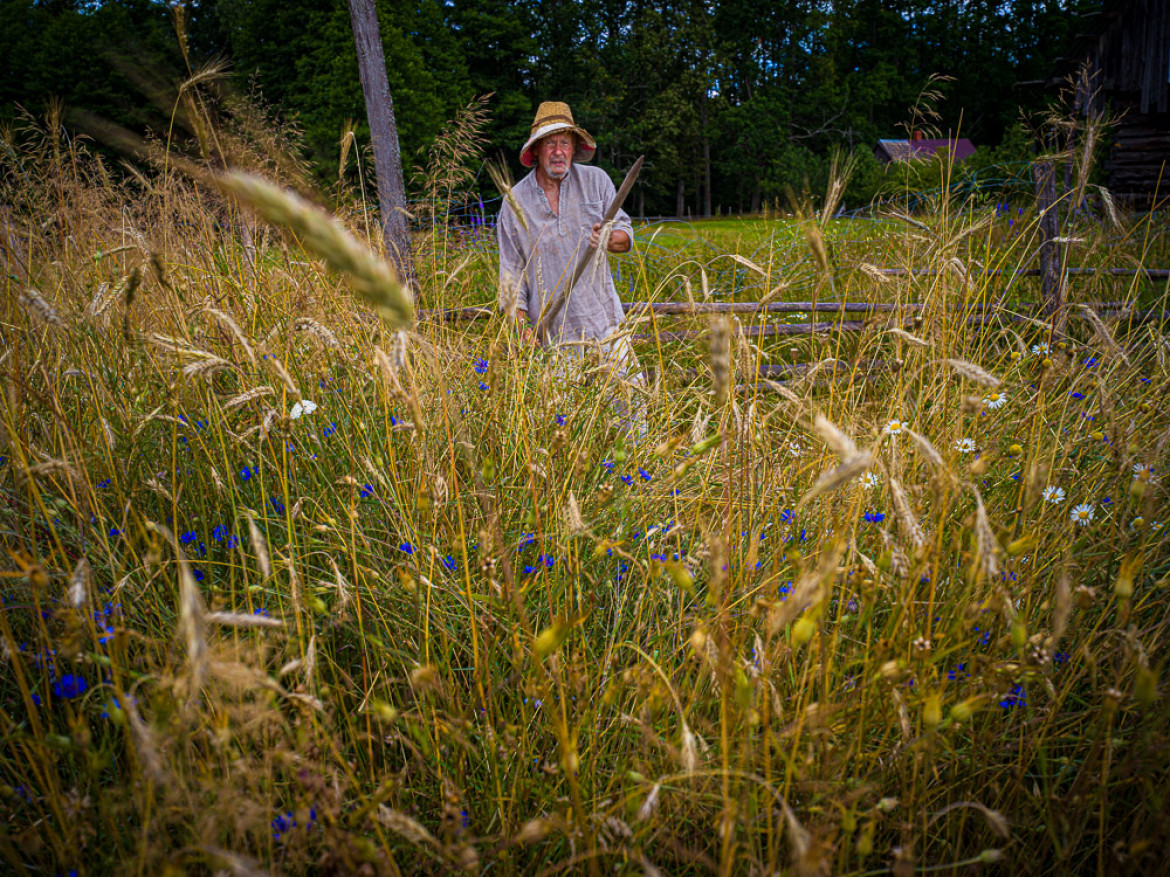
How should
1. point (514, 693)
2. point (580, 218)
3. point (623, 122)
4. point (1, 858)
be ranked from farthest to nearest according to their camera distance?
point (623, 122) → point (580, 218) → point (514, 693) → point (1, 858)

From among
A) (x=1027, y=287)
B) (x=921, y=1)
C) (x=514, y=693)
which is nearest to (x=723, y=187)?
(x=921, y=1)

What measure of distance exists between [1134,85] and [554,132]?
13.0 metres

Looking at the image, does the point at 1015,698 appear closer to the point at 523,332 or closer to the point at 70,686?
the point at 70,686

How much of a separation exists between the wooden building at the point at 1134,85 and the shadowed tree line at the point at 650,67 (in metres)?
8.57

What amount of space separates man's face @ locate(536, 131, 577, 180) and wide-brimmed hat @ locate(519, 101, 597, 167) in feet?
0.16

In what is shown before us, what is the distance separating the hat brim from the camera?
3.44 metres

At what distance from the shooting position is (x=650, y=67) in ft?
117

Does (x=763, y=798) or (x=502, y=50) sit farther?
(x=502, y=50)

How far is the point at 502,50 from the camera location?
108 feet

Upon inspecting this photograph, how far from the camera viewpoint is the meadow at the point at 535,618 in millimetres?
903

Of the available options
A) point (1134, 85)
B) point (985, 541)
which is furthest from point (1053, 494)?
point (1134, 85)

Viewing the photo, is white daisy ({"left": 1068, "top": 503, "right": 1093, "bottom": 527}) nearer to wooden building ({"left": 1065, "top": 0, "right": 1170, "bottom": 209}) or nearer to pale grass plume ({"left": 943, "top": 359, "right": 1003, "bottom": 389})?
pale grass plume ({"left": 943, "top": 359, "right": 1003, "bottom": 389})

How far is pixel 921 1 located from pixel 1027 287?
5174cm

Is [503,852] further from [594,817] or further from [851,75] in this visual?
[851,75]
